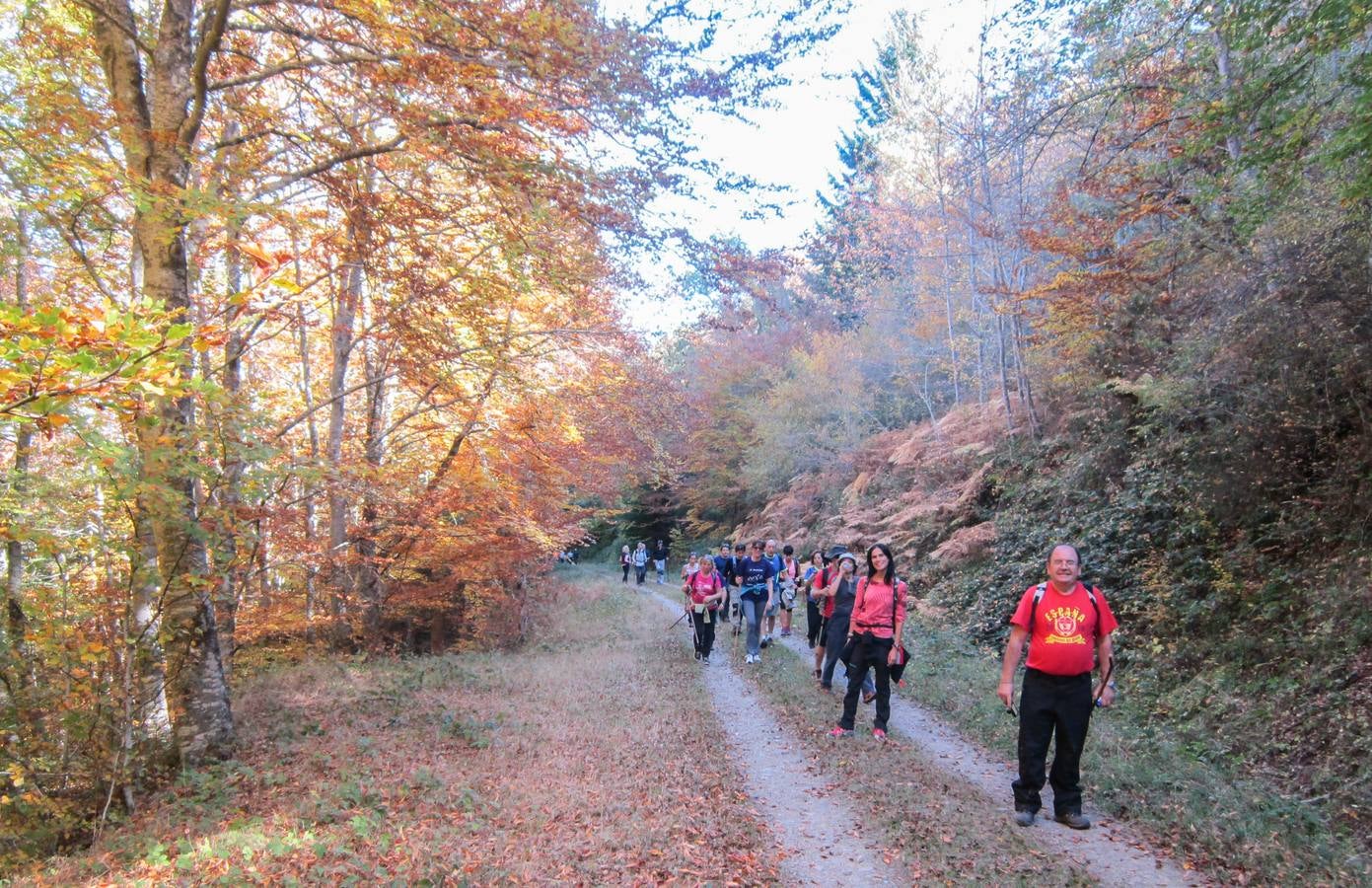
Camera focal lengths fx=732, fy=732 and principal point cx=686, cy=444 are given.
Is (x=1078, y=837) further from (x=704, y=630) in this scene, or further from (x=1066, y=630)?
(x=704, y=630)

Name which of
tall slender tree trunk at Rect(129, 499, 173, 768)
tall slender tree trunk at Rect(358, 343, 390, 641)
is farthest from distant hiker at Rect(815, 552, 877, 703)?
tall slender tree trunk at Rect(129, 499, 173, 768)

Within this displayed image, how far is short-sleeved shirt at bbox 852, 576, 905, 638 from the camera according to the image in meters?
7.45

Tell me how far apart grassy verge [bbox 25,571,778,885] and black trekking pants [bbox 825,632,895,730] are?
1407mm

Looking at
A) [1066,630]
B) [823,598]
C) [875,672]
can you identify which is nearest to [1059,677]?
[1066,630]

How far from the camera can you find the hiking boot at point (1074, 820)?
5070 millimetres

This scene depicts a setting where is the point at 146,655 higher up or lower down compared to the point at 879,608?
lower down

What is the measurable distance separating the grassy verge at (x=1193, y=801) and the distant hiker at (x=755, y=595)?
383 cm

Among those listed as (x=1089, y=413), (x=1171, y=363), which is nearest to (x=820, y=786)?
(x=1171, y=363)

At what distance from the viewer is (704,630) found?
12.6 metres

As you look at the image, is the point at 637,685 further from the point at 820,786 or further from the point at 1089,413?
the point at 1089,413

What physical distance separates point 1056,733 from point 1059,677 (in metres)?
0.38

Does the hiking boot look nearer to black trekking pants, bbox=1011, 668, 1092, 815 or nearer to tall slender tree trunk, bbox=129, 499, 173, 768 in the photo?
black trekking pants, bbox=1011, 668, 1092, 815

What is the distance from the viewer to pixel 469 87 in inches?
255

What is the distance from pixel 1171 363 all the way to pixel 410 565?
502 inches
